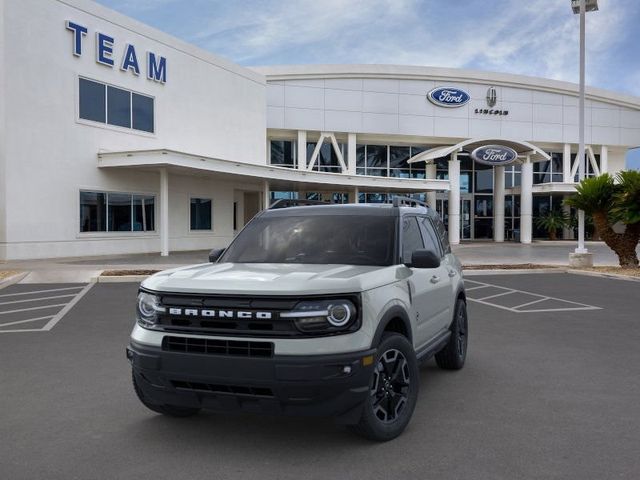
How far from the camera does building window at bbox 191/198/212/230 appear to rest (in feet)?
96.2

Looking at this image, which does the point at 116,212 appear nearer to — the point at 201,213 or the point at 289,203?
the point at 201,213

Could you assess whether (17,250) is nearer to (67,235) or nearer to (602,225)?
(67,235)

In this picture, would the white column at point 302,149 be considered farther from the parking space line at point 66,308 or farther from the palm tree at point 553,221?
the parking space line at point 66,308

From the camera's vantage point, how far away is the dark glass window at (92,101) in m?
23.1

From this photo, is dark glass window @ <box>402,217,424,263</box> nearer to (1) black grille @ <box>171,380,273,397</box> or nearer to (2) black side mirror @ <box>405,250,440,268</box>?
(2) black side mirror @ <box>405,250,440,268</box>

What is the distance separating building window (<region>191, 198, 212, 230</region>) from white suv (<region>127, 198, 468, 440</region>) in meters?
25.0

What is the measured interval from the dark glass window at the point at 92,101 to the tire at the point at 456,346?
20532 millimetres

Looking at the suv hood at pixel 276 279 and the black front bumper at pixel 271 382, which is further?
the suv hood at pixel 276 279

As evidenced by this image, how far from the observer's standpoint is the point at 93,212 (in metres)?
23.8

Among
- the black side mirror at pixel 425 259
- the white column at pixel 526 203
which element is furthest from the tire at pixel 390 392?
the white column at pixel 526 203

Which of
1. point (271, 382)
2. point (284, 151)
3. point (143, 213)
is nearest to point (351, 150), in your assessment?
point (284, 151)

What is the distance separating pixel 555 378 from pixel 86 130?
2137 centimetres

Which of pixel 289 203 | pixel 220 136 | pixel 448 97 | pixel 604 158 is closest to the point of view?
pixel 289 203

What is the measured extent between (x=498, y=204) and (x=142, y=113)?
26.1 meters
